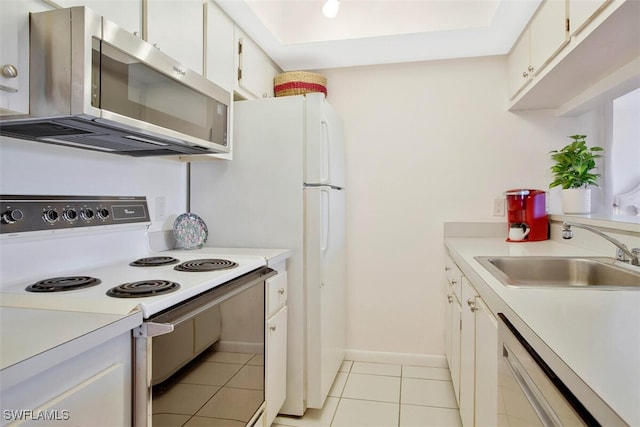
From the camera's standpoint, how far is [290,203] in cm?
201

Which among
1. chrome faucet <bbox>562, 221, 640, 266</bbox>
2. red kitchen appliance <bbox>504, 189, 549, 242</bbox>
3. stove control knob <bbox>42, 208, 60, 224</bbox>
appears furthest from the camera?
red kitchen appliance <bbox>504, 189, 549, 242</bbox>

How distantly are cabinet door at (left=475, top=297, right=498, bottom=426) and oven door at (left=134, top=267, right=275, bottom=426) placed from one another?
0.87 meters

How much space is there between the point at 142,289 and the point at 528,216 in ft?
7.31

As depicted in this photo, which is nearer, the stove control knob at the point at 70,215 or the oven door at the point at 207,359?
the oven door at the point at 207,359

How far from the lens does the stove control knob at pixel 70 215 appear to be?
4.41 ft

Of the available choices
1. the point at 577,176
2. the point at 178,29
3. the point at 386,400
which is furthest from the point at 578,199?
the point at 178,29

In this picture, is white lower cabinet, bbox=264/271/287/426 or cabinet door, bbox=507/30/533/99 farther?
cabinet door, bbox=507/30/533/99

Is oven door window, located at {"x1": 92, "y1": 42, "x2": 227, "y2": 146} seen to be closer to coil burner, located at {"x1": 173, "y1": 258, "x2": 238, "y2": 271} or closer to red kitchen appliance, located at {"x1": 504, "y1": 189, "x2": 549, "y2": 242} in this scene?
coil burner, located at {"x1": 173, "y1": 258, "x2": 238, "y2": 271}

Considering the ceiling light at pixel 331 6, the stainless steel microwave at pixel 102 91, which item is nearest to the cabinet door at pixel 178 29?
the stainless steel microwave at pixel 102 91

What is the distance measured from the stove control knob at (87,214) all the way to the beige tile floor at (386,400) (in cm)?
139

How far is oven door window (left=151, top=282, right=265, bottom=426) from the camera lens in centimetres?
101

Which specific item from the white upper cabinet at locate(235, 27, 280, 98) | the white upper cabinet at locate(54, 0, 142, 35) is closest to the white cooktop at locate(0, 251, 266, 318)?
the white upper cabinet at locate(54, 0, 142, 35)

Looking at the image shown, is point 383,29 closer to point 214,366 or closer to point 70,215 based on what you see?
point 70,215

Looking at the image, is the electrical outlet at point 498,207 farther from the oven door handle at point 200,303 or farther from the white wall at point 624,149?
the oven door handle at point 200,303
